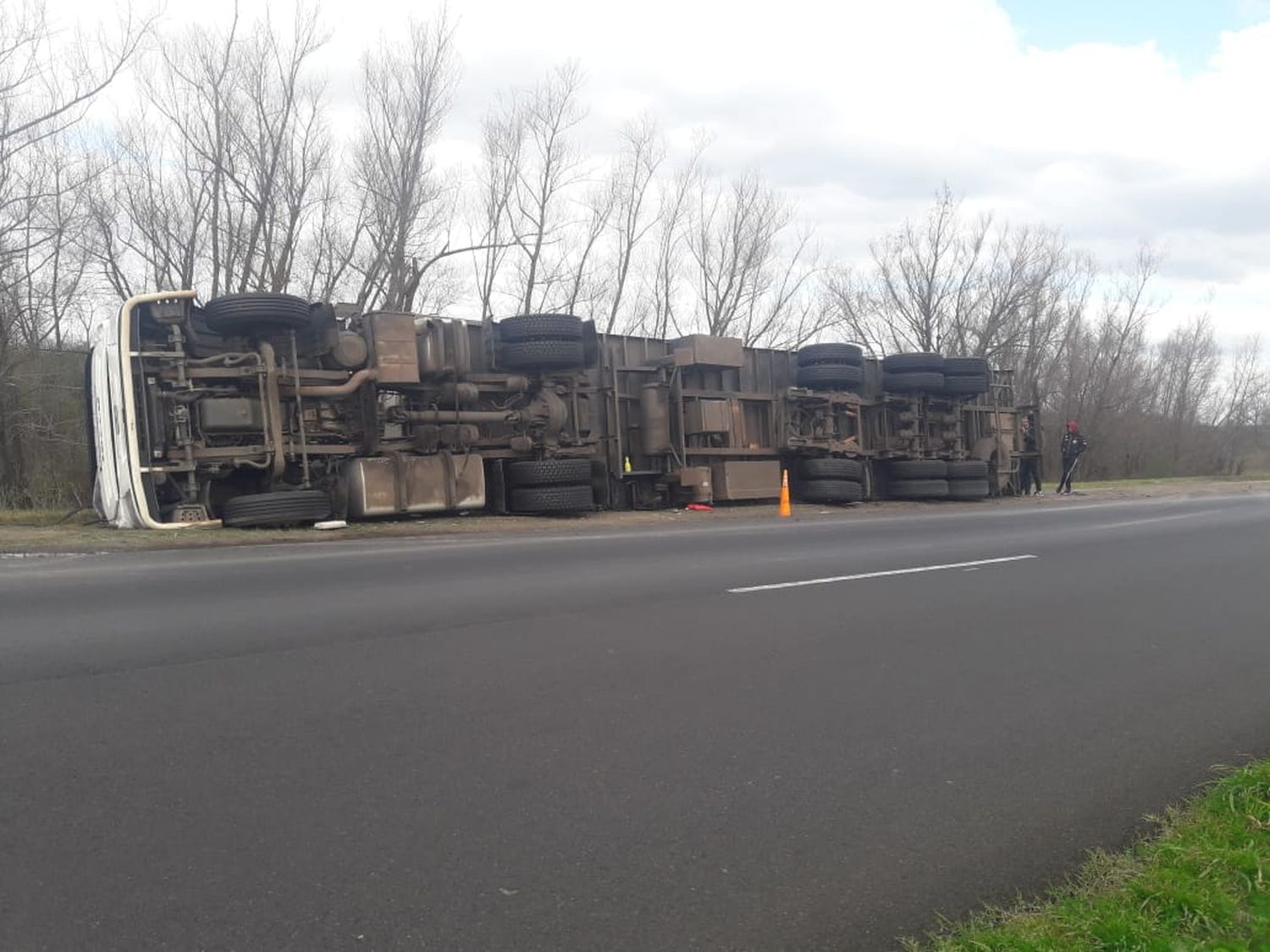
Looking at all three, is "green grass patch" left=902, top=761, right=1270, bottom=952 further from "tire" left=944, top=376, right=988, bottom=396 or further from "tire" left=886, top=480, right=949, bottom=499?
"tire" left=944, top=376, right=988, bottom=396

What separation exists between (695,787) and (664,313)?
109 feet

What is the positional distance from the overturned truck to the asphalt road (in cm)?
592

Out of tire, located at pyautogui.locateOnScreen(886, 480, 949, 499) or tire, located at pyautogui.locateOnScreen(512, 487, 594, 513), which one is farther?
tire, located at pyautogui.locateOnScreen(886, 480, 949, 499)

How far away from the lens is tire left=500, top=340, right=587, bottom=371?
17469 millimetres

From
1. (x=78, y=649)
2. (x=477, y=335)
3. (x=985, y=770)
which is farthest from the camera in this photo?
(x=477, y=335)

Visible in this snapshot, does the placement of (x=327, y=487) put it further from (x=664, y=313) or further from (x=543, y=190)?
(x=664, y=313)

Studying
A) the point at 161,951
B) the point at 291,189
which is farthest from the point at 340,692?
the point at 291,189

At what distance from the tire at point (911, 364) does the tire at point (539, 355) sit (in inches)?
389

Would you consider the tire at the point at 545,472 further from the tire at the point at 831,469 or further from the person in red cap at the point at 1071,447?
the person in red cap at the point at 1071,447

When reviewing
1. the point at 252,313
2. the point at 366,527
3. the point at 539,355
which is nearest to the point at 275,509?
the point at 366,527

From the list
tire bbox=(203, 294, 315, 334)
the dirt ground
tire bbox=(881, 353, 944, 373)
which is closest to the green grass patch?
the dirt ground

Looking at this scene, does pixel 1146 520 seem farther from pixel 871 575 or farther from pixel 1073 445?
pixel 1073 445

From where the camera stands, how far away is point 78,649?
6.00m

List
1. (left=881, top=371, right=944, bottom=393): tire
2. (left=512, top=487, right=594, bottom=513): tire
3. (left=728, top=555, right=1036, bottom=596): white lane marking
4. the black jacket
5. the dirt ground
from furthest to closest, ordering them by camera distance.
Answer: the black jacket
(left=881, top=371, right=944, bottom=393): tire
(left=512, top=487, right=594, bottom=513): tire
the dirt ground
(left=728, top=555, right=1036, bottom=596): white lane marking
